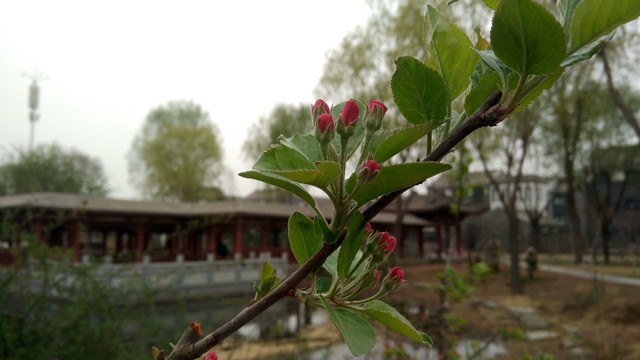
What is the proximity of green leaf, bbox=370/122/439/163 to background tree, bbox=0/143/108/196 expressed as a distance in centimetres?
2787

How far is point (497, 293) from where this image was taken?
1576cm

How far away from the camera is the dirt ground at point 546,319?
8321mm

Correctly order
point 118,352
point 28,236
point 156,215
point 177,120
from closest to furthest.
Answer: point 118,352, point 28,236, point 156,215, point 177,120

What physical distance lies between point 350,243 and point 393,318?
0.31ft

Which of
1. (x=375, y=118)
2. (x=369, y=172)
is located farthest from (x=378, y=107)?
(x=369, y=172)

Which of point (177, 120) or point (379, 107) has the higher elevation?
point (177, 120)

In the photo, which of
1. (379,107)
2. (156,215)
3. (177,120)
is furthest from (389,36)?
(177,120)

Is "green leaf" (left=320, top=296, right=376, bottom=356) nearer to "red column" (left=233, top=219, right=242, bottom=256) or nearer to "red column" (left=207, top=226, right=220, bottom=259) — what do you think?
"red column" (left=233, top=219, right=242, bottom=256)

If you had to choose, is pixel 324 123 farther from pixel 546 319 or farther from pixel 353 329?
pixel 546 319

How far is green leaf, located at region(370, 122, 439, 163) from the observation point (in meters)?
0.46

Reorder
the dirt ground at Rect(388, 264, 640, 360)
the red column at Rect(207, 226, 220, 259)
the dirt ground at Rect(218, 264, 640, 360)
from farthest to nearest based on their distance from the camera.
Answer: the red column at Rect(207, 226, 220, 259), the dirt ground at Rect(388, 264, 640, 360), the dirt ground at Rect(218, 264, 640, 360)

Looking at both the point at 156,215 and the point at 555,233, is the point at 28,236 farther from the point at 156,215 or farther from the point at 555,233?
the point at 555,233

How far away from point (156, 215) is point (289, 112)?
13872 mm

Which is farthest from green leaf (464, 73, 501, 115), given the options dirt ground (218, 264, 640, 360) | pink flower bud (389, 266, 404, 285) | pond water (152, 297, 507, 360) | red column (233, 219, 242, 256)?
red column (233, 219, 242, 256)
